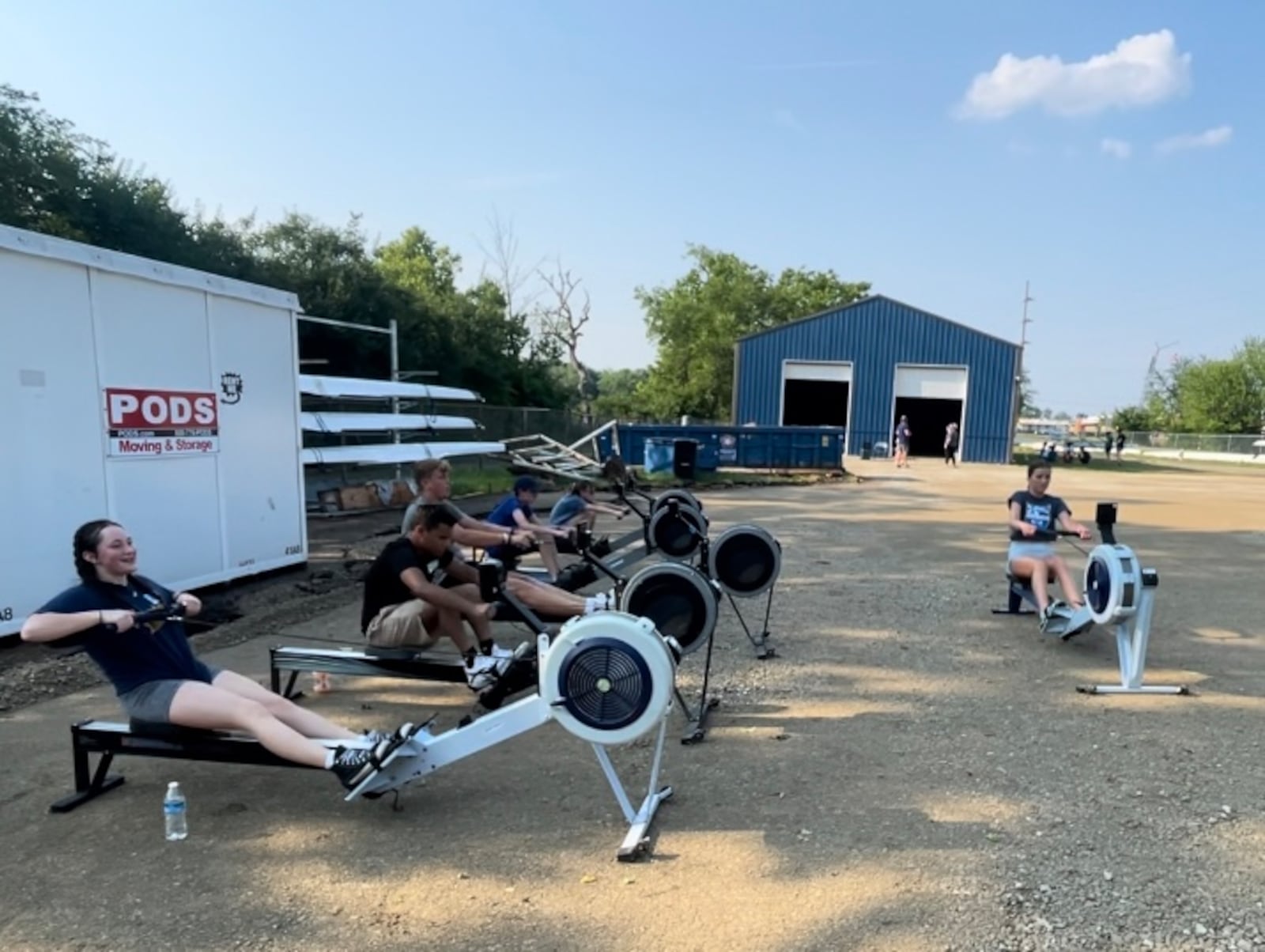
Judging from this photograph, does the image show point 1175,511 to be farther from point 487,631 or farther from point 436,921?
point 436,921

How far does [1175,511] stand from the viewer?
15.0 meters

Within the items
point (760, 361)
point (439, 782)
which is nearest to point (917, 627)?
point (439, 782)

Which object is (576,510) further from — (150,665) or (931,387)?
(931,387)

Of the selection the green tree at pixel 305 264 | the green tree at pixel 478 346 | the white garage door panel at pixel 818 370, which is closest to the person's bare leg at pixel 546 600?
the green tree at pixel 305 264

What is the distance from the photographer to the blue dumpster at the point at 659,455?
20.1 meters

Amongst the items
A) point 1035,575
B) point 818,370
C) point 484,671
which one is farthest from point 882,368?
point 484,671

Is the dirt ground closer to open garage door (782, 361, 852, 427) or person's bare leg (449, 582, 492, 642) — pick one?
person's bare leg (449, 582, 492, 642)

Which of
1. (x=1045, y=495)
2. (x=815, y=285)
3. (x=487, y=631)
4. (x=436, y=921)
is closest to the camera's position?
(x=436, y=921)

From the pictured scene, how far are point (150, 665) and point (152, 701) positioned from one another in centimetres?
14

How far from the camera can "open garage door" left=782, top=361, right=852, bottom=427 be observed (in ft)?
105

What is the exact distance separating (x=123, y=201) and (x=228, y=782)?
22246 millimetres

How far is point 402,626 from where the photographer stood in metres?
4.47

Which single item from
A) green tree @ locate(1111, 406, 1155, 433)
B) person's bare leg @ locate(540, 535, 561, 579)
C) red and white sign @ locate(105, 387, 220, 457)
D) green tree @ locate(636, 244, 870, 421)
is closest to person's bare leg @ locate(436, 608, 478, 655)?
person's bare leg @ locate(540, 535, 561, 579)

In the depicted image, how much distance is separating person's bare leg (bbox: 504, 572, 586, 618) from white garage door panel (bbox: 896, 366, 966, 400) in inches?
1137
